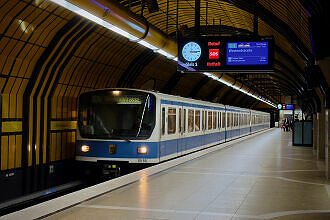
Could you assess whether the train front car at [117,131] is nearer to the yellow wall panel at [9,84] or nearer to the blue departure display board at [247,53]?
the yellow wall panel at [9,84]

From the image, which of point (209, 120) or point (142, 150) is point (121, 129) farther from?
point (209, 120)

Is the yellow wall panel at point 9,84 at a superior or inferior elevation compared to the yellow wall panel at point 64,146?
superior

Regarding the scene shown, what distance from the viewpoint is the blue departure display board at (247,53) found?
11938 mm

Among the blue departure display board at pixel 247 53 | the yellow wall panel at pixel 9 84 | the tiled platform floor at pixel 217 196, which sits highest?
the blue departure display board at pixel 247 53

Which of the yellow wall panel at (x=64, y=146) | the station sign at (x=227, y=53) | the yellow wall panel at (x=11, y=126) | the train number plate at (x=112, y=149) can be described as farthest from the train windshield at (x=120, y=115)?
the yellow wall panel at (x=64, y=146)

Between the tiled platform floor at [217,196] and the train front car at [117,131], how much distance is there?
1.10 metres

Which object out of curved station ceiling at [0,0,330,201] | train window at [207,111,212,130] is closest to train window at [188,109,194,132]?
curved station ceiling at [0,0,330,201]

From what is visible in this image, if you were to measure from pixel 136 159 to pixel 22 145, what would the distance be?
3.61 m

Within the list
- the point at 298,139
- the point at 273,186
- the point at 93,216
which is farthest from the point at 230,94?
the point at 93,216

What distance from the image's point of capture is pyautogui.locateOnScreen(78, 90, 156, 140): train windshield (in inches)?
487

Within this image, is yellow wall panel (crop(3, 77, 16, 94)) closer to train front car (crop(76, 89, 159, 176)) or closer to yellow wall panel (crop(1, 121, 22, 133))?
yellow wall panel (crop(1, 121, 22, 133))

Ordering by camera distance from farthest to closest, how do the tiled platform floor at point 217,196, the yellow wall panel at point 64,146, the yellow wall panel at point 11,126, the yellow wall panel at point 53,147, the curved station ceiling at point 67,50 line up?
the yellow wall panel at point 64,146
the yellow wall panel at point 53,147
the yellow wall panel at point 11,126
the curved station ceiling at point 67,50
the tiled platform floor at point 217,196

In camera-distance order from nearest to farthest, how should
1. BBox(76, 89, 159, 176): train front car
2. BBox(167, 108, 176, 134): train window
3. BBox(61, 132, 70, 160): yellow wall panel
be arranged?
BBox(76, 89, 159, 176): train front car
BBox(167, 108, 176, 134): train window
BBox(61, 132, 70, 160): yellow wall panel

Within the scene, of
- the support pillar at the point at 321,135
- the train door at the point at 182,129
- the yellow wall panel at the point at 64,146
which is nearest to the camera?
the train door at the point at 182,129
